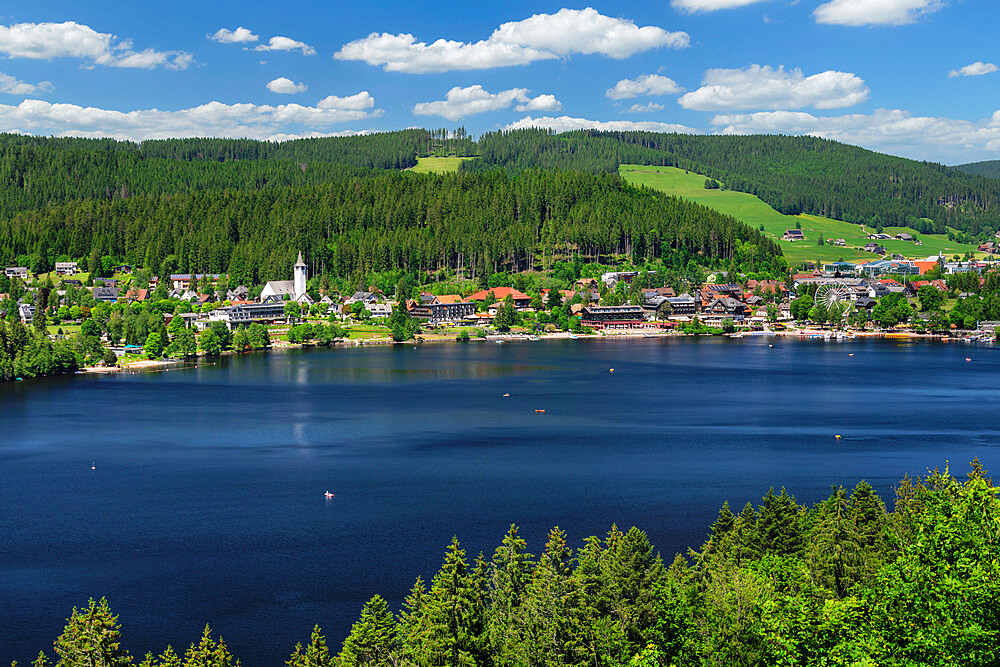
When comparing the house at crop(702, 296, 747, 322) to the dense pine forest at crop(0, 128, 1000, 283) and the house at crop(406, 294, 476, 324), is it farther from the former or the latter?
the house at crop(406, 294, 476, 324)

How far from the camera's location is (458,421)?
54344 millimetres

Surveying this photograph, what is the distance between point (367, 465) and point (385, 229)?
9867 cm

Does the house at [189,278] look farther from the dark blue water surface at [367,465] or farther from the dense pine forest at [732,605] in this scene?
the dense pine forest at [732,605]

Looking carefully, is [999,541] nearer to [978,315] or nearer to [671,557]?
[671,557]

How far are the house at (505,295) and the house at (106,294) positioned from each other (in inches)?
1722

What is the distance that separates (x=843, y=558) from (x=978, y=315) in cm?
9740

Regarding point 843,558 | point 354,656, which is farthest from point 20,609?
point 843,558

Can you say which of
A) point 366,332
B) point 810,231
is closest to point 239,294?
point 366,332

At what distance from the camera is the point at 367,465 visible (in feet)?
141

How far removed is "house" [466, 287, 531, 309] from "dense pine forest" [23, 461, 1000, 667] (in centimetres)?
8931

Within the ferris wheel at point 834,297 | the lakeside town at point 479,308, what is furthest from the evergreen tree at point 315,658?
the ferris wheel at point 834,297

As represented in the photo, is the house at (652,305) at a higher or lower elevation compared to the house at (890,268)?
lower

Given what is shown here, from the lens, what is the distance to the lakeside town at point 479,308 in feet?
328

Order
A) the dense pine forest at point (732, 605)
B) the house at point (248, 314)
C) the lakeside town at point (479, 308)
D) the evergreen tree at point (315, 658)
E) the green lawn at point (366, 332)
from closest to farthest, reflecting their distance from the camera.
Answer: the dense pine forest at point (732, 605) → the evergreen tree at point (315, 658) → the lakeside town at point (479, 308) → the green lawn at point (366, 332) → the house at point (248, 314)
